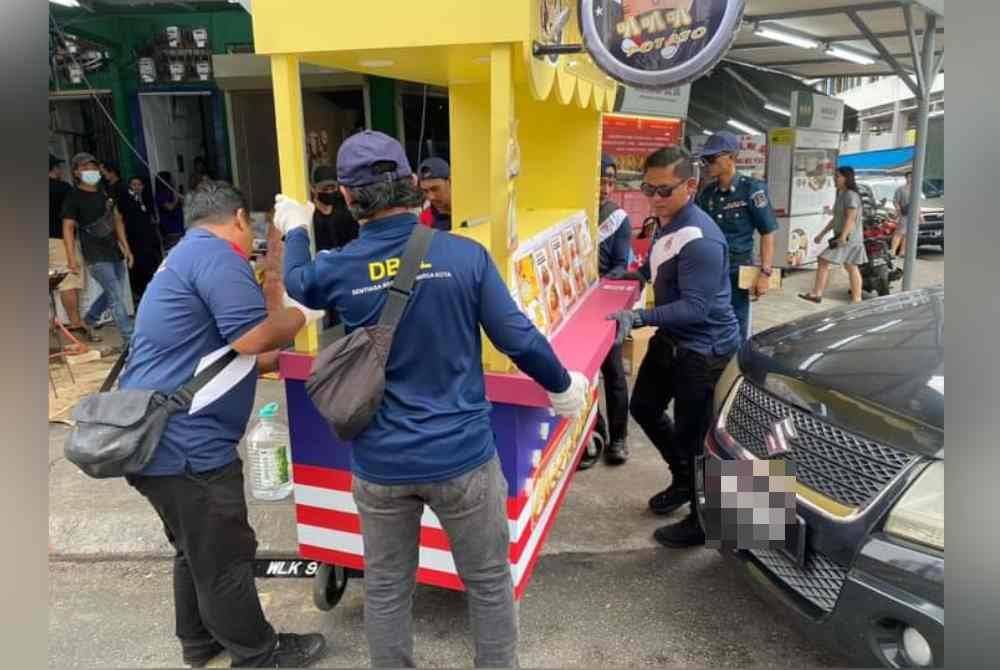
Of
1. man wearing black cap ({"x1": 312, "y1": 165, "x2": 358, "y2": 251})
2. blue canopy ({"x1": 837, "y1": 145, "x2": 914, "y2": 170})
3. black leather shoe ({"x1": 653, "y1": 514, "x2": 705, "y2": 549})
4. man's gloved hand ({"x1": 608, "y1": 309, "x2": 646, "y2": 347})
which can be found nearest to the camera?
man's gloved hand ({"x1": 608, "y1": 309, "x2": 646, "y2": 347})

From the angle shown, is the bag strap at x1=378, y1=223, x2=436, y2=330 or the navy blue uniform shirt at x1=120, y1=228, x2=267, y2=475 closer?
the bag strap at x1=378, y1=223, x2=436, y2=330

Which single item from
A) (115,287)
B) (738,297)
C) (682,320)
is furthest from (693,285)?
(115,287)

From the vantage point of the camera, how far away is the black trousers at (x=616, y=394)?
4301 millimetres

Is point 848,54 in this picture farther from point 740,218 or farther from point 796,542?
point 796,542

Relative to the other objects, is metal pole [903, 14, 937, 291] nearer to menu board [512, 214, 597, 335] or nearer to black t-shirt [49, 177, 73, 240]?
menu board [512, 214, 597, 335]

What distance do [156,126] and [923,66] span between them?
9.15 metres

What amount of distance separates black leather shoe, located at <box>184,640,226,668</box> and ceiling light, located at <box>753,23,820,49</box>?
293 inches

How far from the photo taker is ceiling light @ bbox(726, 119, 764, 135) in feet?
39.3

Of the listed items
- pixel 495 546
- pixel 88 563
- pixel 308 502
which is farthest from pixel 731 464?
pixel 88 563

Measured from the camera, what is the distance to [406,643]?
221 centimetres

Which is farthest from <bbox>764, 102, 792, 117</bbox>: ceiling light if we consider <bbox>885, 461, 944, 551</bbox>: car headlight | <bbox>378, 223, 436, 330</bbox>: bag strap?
<bbox>378, 223, 436, 330</bbox>: bag strap

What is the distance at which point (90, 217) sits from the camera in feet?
21.7

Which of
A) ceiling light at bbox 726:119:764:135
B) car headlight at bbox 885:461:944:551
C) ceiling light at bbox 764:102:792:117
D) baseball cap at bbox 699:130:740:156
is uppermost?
ceiling light at bbox 764:102:792:117
